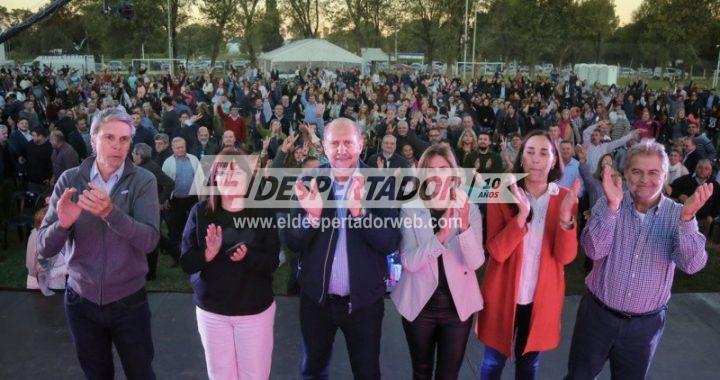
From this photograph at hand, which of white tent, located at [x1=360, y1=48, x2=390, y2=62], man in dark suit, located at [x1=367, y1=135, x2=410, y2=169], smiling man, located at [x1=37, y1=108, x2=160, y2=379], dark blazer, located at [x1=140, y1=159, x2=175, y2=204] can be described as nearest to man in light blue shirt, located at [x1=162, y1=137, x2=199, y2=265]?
dark blazer, located at [x1=140, y1=159, x2=175, y2=204]

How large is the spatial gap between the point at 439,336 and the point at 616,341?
91 cm

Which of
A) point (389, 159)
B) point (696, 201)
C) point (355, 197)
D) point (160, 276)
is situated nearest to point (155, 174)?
point (160, 276)

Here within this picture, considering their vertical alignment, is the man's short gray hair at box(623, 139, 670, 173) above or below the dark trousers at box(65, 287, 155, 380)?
above

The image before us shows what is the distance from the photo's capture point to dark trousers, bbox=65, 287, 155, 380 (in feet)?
9.14

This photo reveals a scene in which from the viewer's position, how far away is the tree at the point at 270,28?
171ft

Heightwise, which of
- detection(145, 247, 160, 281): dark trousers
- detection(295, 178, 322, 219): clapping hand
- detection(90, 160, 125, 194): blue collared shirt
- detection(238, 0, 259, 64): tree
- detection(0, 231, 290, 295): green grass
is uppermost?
detection(238, 0, 259, 64): tree

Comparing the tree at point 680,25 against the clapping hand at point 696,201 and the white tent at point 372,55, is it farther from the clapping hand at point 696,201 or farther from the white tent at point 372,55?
the clapping hand at point 696,201

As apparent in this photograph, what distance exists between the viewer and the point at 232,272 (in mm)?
2898

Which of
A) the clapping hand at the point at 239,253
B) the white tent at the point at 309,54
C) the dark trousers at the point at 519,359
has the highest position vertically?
the white tent at the point at 309,54

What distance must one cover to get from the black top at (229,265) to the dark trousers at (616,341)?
5.63 feet

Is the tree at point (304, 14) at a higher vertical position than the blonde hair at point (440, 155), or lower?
higher

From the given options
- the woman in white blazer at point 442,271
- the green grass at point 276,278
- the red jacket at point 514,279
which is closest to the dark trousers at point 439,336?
the woman in white blazer at point 442,271

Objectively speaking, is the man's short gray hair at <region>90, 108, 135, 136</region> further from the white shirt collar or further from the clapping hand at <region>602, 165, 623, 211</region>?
the clapping hand at <region>602, 165, 623, 211</region>

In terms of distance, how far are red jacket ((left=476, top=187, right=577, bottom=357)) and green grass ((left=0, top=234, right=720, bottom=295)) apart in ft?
9.54
